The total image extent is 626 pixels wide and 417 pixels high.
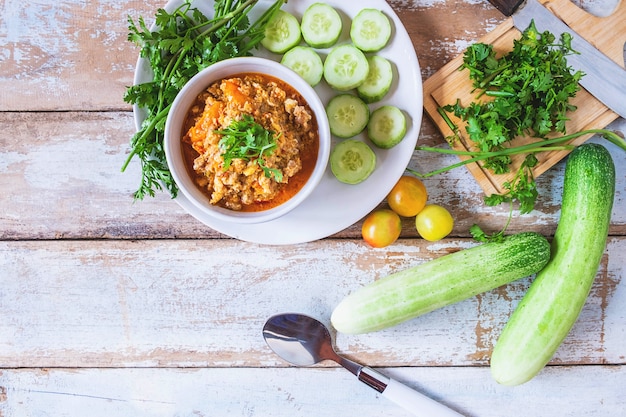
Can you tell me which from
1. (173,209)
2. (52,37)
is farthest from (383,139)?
(52,37)

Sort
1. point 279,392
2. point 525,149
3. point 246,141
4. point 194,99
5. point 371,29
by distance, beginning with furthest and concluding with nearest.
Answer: point 279,392 < point 525,149 < point 371,29 < point 194,99 < point 246,141

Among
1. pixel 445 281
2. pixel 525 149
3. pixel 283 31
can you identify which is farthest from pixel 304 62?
pixel 445 281

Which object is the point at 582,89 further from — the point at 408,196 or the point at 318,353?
the point at 318,353

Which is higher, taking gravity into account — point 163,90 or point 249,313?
point 163,90

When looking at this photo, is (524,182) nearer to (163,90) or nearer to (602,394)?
(602,394)

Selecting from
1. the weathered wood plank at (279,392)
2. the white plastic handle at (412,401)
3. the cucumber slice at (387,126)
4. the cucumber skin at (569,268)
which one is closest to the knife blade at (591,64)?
the cucumber skin at (569,268)

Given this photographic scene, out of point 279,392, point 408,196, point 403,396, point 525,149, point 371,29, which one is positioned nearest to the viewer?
point 371,29

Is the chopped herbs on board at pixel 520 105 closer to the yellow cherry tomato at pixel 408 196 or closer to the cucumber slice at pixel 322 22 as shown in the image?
the yellow cherry tomato at pixel 408 196
